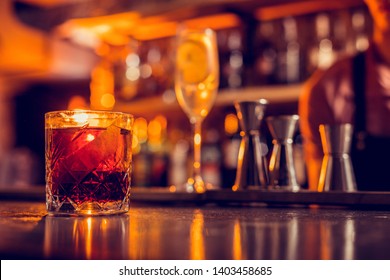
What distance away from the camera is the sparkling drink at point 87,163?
664 mm

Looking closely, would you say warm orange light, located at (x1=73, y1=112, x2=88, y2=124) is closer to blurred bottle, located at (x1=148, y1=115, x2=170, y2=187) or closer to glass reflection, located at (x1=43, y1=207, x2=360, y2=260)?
glass reflection, located at (x1=43, y1=207, x2=360, y2=260)

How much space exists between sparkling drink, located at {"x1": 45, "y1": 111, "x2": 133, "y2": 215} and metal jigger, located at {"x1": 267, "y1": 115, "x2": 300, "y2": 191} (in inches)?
13.1

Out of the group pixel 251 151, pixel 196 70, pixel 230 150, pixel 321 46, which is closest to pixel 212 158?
pixel 230 150

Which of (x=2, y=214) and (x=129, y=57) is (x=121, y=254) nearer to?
(x=2, y=214)


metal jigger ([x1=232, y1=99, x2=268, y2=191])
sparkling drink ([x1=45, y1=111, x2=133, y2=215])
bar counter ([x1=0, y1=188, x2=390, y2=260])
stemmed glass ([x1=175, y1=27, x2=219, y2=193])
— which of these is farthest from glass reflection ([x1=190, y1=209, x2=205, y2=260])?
stemmed glass ([x1=175, y1=27, x2=219, y2=193])

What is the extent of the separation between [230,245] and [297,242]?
5 centimetres

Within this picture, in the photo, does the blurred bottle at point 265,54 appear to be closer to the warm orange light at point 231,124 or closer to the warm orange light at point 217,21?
the warm orange light at point 217,21

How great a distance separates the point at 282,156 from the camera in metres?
0.96

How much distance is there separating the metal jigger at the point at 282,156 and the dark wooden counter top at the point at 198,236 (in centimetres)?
29

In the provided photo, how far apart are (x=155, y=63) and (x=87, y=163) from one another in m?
2.22

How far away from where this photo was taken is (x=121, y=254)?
36 cm

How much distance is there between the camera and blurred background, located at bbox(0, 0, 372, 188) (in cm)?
233

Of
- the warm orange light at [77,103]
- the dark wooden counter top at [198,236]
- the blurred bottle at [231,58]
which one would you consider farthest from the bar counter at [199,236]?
the warm orange light at [77,103]

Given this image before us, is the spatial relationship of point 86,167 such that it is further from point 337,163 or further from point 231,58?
point 231,58
